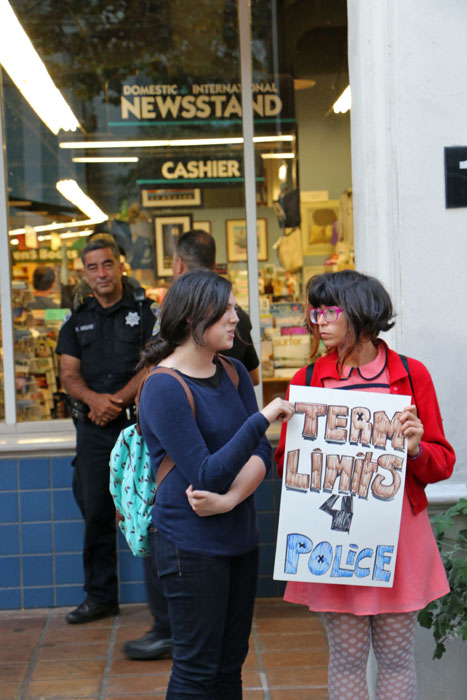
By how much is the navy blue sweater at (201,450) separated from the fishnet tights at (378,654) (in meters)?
0.41

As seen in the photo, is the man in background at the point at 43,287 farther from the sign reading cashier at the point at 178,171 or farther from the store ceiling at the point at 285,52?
the sign reading cashier at the point at 178,171

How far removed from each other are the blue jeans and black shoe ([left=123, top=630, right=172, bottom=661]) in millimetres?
1707

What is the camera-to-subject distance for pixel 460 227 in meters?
3.48

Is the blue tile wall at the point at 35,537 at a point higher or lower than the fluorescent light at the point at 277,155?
lower

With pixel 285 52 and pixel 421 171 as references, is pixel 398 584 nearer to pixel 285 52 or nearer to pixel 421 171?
pixel 421 171

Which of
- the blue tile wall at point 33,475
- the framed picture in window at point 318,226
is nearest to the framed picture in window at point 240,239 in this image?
the framed picture in window at point 318,226

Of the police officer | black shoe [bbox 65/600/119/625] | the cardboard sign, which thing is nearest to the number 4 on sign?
the cardboard sign

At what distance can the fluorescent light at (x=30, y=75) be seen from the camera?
237 inches

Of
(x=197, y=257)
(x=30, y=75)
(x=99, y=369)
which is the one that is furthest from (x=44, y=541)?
(x=30, y=75)

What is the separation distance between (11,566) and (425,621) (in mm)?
2944

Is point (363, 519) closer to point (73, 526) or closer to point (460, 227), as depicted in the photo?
point (460, 227)

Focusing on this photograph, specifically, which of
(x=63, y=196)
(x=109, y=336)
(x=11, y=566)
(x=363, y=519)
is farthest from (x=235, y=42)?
(x=363, y=519)

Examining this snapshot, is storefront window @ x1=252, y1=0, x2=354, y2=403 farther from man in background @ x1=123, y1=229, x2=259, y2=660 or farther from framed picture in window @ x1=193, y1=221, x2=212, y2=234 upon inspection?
man in background @ x1=123, y1=229, x2=259, y2=660

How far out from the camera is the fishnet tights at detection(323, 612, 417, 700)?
9.16ft
